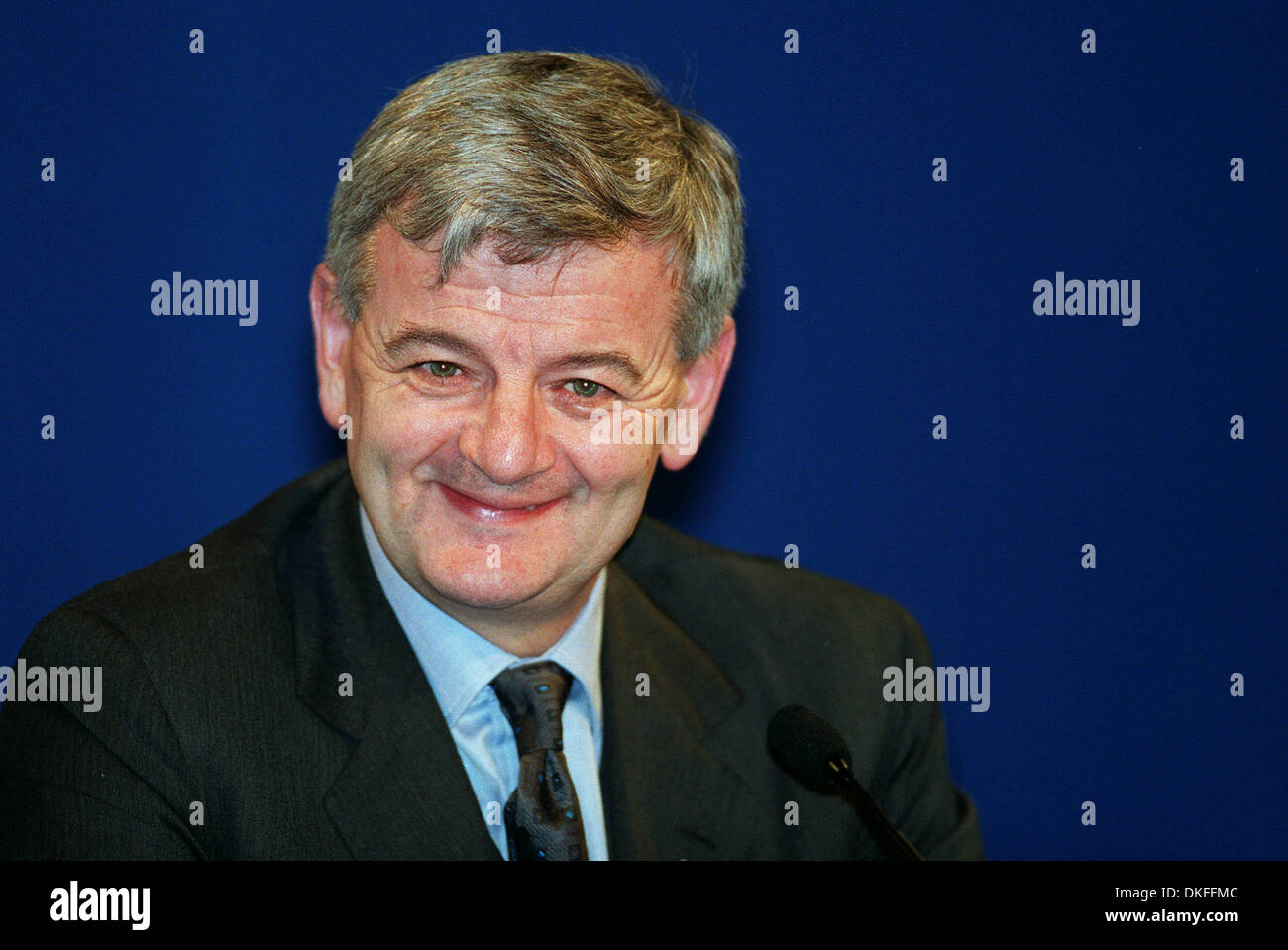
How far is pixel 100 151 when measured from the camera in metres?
1.98

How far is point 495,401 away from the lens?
1.59 metres

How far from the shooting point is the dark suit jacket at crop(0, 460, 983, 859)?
5.08ft

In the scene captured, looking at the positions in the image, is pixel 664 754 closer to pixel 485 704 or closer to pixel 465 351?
pixel 485 704

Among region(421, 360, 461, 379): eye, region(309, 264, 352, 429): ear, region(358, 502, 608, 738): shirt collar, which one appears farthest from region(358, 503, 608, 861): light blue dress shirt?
region(421, 360, 461, 379): eye

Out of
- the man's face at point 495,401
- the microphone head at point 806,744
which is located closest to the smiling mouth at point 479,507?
the man's face at point 495,401

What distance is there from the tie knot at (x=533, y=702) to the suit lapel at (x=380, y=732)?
9 centimetres

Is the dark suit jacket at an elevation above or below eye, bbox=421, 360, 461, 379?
below

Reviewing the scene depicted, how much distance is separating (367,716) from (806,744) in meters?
0.53

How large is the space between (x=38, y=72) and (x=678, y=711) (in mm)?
1307

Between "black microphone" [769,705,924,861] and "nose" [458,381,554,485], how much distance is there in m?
0.44

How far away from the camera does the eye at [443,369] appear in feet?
5.29

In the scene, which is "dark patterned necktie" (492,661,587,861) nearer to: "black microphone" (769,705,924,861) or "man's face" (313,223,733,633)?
"man's face" (313,223,733,633)
